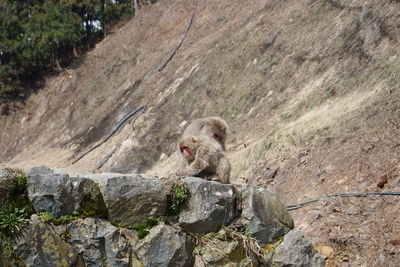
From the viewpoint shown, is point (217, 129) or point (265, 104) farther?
point (265, 104)

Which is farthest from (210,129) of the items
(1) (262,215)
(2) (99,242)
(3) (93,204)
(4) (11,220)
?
(4) (11,220)

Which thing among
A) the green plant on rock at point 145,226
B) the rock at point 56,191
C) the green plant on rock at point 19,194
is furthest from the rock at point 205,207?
the green plant on rock at point 19,194

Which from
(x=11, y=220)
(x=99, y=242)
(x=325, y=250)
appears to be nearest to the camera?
(x=11, y=220)

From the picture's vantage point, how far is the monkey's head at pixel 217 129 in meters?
7.89

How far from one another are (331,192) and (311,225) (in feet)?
3.31

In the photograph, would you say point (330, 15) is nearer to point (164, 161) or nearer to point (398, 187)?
point (164, 161)

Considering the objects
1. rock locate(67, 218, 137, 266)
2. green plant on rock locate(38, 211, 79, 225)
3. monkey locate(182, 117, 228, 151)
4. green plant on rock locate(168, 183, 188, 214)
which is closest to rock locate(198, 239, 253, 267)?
green plant on rock locate(168, 183, 188, 214)

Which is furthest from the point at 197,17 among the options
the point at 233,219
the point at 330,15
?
the point at 233,219

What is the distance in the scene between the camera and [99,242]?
17.4 feet

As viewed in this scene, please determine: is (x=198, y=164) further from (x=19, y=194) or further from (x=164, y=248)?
(x=19, y=194)

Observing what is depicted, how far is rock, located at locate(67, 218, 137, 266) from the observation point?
523 cm

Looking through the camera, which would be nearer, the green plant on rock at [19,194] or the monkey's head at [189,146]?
the green plant on rock at [19,194]

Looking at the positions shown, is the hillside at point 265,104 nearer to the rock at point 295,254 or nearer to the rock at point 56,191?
the rock at point 295,254

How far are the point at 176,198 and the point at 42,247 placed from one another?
1.57 m
